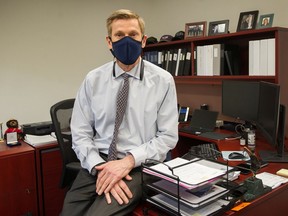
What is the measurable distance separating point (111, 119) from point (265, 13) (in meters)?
1.85

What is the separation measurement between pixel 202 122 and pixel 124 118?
4.93 ft

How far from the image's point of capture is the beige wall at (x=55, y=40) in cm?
280

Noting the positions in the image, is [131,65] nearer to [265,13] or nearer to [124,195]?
[124,195]

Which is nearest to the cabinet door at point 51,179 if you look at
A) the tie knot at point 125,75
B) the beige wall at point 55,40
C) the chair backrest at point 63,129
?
the chair backrest at point 63,129

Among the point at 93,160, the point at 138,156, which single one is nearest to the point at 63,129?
the point at 93,160

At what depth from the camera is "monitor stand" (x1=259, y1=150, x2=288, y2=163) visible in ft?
6.16

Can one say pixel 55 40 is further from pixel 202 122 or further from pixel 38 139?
pixel 202 122

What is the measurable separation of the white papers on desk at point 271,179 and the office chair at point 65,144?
1063 millimetres

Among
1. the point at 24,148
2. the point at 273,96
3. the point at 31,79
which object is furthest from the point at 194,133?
the point at 31,79

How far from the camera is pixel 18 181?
7.71ft

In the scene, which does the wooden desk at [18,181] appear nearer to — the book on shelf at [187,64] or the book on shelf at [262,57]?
the book on shelf at [187,64]

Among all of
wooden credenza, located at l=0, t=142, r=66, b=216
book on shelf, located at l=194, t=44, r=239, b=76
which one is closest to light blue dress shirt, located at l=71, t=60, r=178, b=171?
wooden credenza, located at l=0, t=142, r=66, b=216

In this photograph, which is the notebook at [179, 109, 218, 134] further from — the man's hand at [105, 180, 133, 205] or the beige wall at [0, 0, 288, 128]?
the man's hand at [105, 180, 133, 205]

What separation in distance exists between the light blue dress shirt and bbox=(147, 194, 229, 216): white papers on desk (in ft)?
0.96
